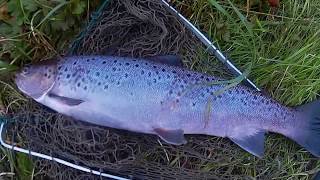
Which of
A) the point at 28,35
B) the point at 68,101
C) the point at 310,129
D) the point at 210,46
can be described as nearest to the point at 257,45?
the point at 210,46

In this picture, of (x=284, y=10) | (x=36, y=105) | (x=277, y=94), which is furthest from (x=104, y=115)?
(x=284, y=10)

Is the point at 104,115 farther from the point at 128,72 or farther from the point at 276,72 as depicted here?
the point at 276,72

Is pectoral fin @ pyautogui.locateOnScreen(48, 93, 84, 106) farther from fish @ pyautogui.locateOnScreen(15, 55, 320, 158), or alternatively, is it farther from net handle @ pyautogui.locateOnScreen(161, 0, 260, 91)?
net handle @ pyautogui.locateOnScreen(161, 0, 260, 91)

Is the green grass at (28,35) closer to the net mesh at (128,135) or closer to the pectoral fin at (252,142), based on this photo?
the net mesh at (128,135)

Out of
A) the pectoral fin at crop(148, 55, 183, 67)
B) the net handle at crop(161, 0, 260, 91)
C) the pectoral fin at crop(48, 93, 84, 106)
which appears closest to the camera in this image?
the pectoral fin at crop(48, 93, 84, 106)

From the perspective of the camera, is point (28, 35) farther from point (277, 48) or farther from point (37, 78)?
point (277, 48)

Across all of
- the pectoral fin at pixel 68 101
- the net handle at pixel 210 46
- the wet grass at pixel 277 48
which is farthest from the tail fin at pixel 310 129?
the pectoral fin at pixel 68 101

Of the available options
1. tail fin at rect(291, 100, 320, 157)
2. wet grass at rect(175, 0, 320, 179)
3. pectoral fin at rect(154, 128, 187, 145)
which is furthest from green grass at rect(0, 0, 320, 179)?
pectoral fin at rect(154, 128, 187, 145)
